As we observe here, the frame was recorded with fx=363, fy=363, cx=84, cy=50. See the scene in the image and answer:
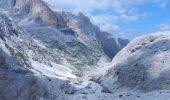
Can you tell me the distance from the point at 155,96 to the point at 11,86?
2319 cm

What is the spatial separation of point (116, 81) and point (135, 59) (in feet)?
22.9

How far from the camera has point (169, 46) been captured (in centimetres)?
7975

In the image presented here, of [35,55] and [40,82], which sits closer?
[40,82]

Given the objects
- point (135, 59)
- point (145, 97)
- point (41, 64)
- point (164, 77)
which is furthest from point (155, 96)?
point (41, 64)

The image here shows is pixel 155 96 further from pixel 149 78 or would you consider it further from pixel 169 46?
pixel 169 46

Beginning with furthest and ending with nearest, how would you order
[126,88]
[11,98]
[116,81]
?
1. [116,81]
2. [126,88]
3. [11,98]

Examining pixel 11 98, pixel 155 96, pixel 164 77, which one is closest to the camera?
pixel 11 98

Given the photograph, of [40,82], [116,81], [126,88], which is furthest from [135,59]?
[40,82]

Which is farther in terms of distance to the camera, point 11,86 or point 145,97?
point 145,97

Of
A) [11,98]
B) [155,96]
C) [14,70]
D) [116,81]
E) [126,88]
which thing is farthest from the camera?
[116,81]

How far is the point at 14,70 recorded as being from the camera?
147ft

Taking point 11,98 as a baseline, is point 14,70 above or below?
above

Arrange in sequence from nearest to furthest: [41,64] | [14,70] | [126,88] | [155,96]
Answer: [14,70] < [155,96] < [126,88] < [41,64]

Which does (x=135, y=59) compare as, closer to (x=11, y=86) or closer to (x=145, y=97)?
(x=145, y=97)
